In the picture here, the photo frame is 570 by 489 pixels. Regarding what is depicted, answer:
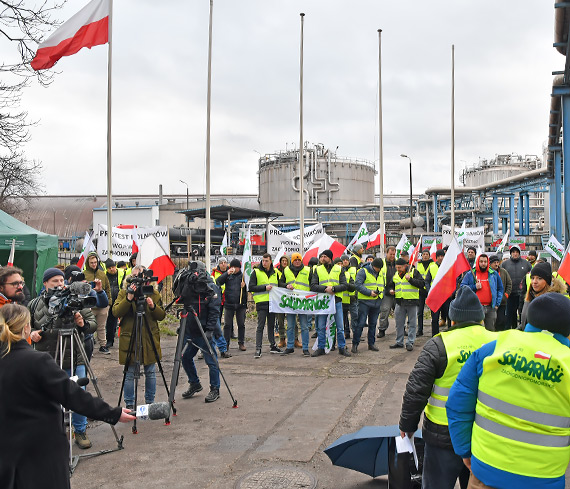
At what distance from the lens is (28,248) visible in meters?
11.2

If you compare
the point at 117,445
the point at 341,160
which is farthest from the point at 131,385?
the point at 341,160

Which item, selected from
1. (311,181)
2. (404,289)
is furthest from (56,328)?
(311,181)

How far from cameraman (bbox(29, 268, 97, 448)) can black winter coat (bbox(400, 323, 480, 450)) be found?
11.6ft

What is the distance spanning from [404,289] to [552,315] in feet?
28.5

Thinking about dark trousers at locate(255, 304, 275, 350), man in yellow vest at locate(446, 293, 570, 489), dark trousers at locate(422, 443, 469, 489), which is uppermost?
man in yellow vest at locate(446, 293, 570, 489)

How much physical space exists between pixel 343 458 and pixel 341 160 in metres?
53.3

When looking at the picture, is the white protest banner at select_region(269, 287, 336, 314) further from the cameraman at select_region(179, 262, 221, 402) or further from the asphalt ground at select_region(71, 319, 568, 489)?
the cameraman at select_region(179, 262, 221, 402)

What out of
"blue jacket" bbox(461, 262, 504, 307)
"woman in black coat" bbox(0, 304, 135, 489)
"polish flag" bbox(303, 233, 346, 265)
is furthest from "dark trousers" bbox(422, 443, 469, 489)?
"polish flag" bbox(303, 233, 346, 265)

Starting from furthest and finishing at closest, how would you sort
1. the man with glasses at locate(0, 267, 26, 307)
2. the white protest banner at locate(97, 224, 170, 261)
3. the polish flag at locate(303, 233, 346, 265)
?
the white protest banner at locate(97, 224, 170, 261), the polish flag at locate(303, 233, 346, 265), the man with glasses at locate(0, 267, 26, 307)

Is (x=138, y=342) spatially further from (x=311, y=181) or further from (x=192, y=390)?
(x=311, y=181)

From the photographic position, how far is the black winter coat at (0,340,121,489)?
9.96 ft

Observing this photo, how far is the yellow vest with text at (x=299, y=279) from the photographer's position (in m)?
11.2

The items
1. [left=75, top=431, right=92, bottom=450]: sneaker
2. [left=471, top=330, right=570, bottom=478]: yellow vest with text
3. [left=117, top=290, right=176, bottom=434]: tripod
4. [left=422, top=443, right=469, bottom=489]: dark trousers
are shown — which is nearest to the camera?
[left=471, top=330, right=570, bottom=478]: yellow vest with text

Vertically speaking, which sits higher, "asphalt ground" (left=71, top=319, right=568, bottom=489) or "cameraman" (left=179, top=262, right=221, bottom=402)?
"cameraman" (left=179, top=262, right=221, bottom=402)
